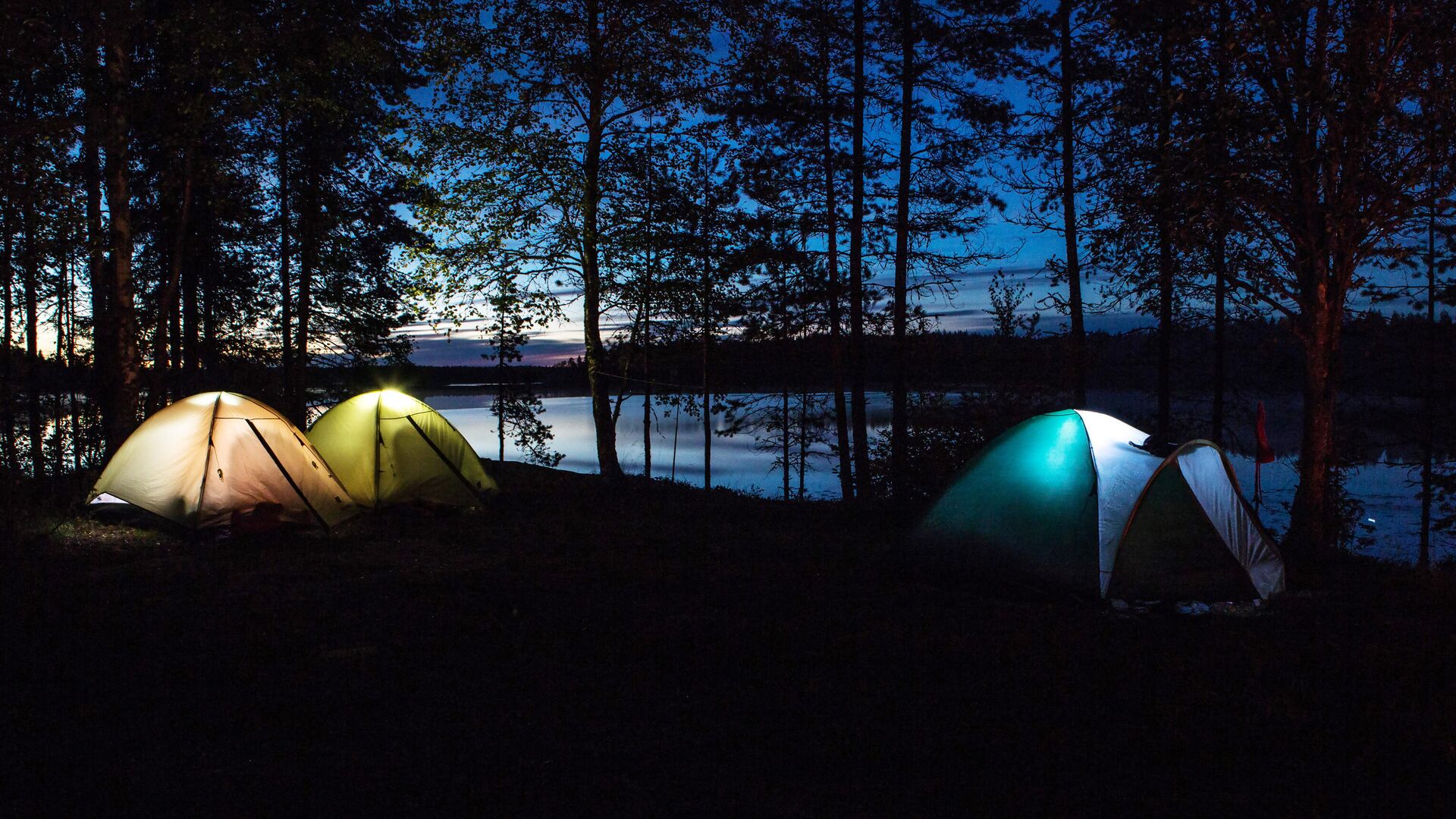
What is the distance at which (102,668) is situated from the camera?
5688 mm

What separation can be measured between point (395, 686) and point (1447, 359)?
25.9 meters

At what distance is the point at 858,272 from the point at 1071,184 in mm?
4073

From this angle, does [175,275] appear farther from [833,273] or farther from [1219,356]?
[1219,356]

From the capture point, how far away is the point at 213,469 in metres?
10.4

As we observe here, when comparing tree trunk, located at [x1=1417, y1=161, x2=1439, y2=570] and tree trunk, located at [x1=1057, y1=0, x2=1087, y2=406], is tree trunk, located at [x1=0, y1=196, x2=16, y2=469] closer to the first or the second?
tree trunk, located at [x1=1057, y1=0, x2=1087, y2=406]

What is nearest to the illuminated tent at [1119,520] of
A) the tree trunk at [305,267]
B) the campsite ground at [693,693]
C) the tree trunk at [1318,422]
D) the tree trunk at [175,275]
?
the campsite ground at [693,693]

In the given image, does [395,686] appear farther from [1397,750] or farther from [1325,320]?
[1325,320]

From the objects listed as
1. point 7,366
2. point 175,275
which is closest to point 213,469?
point 175,275

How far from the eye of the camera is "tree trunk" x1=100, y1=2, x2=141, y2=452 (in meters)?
10.8

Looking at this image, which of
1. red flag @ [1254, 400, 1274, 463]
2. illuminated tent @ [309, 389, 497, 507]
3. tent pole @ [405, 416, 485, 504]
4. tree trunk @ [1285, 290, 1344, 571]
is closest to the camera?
red flag @ [1254, 400, 1274, 463]

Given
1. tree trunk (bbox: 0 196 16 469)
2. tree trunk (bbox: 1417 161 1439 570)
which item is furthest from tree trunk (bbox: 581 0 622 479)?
tree trunk (bbox: 1417 161 1439 570)

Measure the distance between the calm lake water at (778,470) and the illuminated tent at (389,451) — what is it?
8702 mm

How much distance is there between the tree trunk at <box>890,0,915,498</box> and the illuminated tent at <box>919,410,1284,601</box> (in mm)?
7517

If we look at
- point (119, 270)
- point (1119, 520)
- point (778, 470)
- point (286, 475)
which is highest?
point (119, 270)
